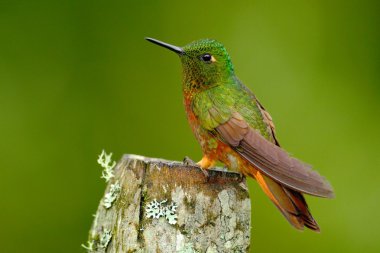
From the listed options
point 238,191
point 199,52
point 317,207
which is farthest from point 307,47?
point 238,191

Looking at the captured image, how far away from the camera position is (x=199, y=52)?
474 centimetres

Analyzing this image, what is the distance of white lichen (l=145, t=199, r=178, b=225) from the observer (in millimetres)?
3467

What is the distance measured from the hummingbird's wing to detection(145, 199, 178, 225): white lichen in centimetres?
74

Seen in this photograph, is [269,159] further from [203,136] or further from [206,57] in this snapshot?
[206,57]

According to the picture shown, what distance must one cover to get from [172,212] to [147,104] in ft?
11.4

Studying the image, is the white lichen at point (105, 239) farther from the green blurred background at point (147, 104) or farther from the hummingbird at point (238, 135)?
the green blurred background at point (147, 104)

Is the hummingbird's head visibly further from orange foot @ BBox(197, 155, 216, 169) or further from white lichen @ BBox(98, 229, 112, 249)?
white lichen @ BBox(98, 229, 112, 249)

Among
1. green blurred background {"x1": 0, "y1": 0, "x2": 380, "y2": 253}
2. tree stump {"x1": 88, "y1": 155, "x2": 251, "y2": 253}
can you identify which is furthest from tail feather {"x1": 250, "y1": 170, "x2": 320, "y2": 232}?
green blurred background {"x1": 0, "y1": 0, "x2": 380, "y2": 253}

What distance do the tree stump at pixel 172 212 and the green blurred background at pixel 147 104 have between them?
2.92m

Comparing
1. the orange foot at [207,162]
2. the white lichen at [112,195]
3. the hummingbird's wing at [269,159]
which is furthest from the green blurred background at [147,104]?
the white lichen at [112,195]

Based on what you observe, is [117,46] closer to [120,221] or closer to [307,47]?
[307,47]

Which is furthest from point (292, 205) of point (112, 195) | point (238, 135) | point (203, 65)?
point (203, 65)

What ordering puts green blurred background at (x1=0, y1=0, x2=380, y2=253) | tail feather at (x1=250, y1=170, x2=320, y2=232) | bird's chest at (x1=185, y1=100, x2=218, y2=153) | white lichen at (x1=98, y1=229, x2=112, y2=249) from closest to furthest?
white lichen at (x1=98, y1=229, x2=112, y2=249) < tail feather at (x1=250, y1=170, x2=320, y2=232) < bird's chest at (x1=185, y1=100, x2=218, y2=153) < green blurred background at (x1=0, y1=0, x2=380, y2=253)

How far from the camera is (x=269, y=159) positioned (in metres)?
4.02
